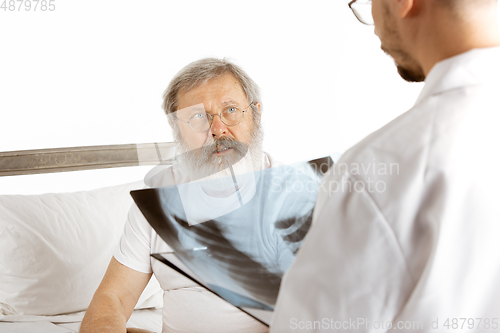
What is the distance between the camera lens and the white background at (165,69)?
1659 mm

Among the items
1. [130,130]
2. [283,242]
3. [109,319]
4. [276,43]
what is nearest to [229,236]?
[283,242]

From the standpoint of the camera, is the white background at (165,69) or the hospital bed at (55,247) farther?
the white background at (165,69)

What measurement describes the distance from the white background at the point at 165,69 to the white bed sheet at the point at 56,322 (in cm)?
57

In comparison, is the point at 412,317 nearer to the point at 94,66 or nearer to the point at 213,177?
the point at 213,177

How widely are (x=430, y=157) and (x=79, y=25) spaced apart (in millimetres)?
1671

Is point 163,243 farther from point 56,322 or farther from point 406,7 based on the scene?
point 406,7

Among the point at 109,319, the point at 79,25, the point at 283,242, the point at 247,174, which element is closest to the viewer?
the point at 283,242

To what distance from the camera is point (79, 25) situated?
172cm

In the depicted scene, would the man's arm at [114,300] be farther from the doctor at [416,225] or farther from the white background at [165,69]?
the doctor at [416,225]

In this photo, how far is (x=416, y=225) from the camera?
434 millimetres

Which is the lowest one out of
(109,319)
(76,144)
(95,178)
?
Result: (109,319)

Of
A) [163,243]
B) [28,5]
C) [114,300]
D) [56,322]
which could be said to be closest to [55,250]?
[56,322]

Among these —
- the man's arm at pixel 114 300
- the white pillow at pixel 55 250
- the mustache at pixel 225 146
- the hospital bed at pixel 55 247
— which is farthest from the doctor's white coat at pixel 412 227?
the white pillow at pixel 55 250

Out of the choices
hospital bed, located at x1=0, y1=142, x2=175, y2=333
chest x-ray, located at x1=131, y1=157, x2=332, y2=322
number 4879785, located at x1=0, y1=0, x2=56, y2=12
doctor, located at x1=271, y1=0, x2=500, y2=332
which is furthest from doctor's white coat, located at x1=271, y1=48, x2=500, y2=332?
number 4879785, located at x1=0, y1=0, x2=56, y2=12
